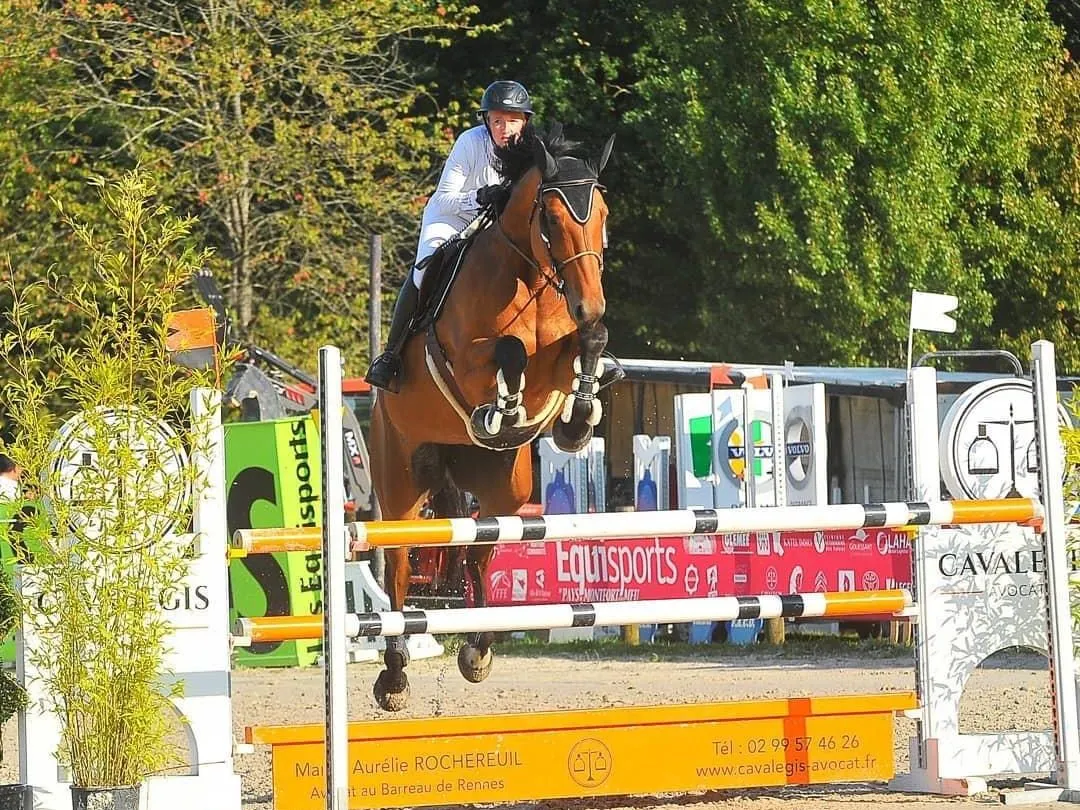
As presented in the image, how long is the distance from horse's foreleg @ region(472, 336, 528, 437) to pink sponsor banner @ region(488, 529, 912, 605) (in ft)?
14.4

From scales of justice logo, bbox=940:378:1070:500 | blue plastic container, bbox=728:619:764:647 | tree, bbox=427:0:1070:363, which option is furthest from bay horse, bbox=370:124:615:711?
tree, bbox=427:0:1070:363

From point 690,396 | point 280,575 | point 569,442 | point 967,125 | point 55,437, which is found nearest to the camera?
point 55,437

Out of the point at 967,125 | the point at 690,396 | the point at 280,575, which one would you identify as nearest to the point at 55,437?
the point at 280,575

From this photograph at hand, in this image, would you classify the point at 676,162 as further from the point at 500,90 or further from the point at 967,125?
the point at 500,90

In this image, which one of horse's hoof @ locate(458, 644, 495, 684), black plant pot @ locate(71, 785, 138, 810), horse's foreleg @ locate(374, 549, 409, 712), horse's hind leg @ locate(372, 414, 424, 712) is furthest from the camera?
horse's hind leg @ locate(372, 414, 424, 712)

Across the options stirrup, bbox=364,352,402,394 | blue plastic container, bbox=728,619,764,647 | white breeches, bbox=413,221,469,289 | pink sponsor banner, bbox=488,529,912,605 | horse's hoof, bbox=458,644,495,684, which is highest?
white breeches, bbox=413,221,469,289

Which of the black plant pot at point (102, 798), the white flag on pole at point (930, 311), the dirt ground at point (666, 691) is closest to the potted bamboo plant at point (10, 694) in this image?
the black plant pot at point (102, 798)

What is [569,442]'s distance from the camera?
5.63 m

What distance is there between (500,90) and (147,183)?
70.5 inches

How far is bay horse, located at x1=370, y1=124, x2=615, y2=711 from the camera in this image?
17.7ft

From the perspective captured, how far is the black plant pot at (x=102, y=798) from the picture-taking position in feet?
14.6

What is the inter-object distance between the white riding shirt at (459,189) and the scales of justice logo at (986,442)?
1.94 m

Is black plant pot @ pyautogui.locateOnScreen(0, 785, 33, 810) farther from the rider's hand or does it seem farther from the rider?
the rider's hand

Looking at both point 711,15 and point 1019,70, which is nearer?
point 1019,70
